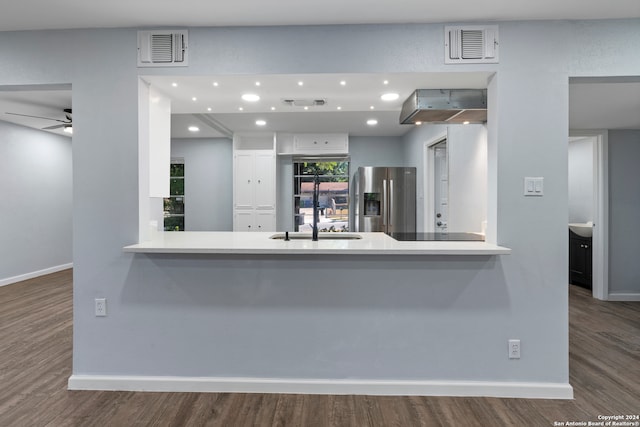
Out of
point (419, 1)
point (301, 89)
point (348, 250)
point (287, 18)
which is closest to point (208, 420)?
point (348, 250)

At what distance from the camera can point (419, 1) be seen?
2.09 m

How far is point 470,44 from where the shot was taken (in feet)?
7.59

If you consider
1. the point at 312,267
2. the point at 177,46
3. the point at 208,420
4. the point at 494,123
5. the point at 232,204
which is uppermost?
the point at 177,46

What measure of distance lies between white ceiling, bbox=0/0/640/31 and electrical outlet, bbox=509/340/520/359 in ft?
6.47

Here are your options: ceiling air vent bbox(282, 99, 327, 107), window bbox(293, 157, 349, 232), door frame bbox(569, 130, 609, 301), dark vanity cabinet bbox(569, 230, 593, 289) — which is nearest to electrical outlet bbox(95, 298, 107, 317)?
ceiling air vent bbox(282, 99, 327, 107)

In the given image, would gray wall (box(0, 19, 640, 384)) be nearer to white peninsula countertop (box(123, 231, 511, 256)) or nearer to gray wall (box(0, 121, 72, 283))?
white peninsula countertop (box(123, 231, 511, 256))

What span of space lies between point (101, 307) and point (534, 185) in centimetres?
284

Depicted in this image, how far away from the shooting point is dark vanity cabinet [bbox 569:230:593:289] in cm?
523

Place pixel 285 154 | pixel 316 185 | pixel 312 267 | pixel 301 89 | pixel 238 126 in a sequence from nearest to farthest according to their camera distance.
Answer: pixel 312 267 → pixel 301 89 → pixel 316 185 → pixel 238 126 → pixel 285 154

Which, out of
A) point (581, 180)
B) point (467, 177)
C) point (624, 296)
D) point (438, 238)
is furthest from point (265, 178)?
point (624, 296)

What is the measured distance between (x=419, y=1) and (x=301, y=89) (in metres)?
0.92

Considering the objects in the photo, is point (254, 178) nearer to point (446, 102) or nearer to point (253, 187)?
point (253, 187)

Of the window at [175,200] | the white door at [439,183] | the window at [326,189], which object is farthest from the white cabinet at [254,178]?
the white door at [439,183]

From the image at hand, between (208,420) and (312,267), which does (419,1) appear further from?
(208,420)
